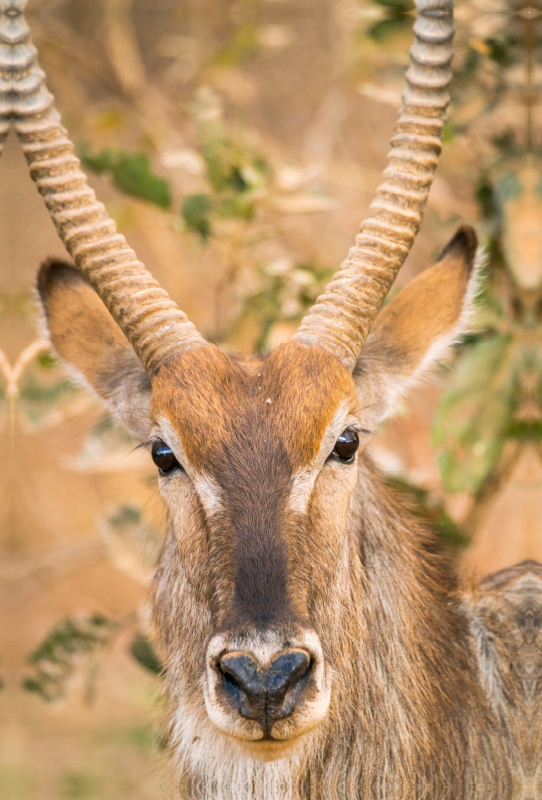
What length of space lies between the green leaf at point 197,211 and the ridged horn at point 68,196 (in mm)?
1326

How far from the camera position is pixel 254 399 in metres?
3.35

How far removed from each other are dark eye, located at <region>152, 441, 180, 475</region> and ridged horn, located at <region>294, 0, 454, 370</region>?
Result: 2.42 feet

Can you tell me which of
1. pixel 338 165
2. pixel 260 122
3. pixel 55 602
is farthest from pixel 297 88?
pixel 55 602

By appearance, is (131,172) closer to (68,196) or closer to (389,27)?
(68,196)

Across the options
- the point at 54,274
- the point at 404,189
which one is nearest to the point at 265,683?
the point at 404,189

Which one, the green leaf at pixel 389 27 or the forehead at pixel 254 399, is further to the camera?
the green leaf at pixel 389 27

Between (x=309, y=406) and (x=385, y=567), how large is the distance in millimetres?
969

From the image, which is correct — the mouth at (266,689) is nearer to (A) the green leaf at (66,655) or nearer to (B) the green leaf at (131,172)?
(A) the green leaf at (66,655)

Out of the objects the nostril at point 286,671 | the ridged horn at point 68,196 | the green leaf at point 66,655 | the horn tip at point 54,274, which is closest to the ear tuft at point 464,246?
the ridged horn at point 68,196

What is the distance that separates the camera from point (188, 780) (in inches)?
151

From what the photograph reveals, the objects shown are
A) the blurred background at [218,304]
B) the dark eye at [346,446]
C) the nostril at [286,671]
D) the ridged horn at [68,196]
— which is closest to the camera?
the nostril at [286,671]

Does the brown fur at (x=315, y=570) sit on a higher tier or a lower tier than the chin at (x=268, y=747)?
higher

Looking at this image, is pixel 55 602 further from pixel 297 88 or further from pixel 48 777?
pixel 297 88

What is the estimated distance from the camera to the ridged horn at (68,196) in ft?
12.4
